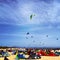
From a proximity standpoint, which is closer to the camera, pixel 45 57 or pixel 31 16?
pixel 31 16

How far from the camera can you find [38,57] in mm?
10422

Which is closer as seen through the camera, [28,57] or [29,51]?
[28,57]

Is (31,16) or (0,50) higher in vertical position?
(31,16)

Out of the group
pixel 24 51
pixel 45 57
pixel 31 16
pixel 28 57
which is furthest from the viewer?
pixel 24 51

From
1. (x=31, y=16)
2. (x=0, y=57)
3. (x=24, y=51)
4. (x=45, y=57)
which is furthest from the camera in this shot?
(x=24, y=51)

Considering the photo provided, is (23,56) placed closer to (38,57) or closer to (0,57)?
(38,57)

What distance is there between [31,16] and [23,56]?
2.68 metres

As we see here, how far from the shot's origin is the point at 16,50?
12289mm

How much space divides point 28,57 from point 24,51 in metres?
1.65

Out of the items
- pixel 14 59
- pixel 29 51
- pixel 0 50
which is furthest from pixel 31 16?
pixel 0 50

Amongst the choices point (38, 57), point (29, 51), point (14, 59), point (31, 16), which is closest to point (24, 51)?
point (29, 51)

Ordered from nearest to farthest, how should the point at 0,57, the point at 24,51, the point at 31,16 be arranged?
the point at 31,16, the point at 0,57, the point at 24,51

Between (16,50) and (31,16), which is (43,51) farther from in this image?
(31,16)

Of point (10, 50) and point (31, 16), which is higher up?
point (31, 16)
